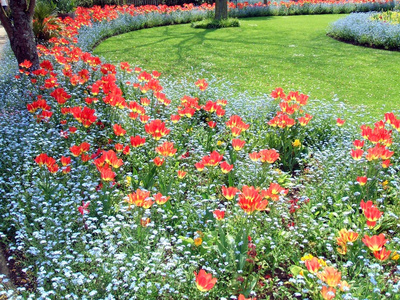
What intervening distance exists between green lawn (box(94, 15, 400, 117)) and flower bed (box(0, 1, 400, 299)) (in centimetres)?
257

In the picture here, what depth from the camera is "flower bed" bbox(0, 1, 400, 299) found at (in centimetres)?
267

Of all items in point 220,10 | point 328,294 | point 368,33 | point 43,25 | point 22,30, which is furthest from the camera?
point 220,10

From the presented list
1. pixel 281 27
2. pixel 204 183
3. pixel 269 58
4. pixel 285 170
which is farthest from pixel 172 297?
pixel 281 27

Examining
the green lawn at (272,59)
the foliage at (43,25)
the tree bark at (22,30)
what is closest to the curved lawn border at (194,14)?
the green lawn at (272,59)

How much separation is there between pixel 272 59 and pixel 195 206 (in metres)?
8.06

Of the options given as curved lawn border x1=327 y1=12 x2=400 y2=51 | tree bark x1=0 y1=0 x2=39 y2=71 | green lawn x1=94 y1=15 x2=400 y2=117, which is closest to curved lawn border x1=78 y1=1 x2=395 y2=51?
green lawn x1=94 y1=15 x2=400 y2=117

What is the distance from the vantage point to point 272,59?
35.6ft

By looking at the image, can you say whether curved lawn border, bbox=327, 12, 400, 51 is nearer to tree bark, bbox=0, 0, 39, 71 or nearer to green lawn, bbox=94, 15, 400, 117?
green lawn, bbox=94, 15, 400, 117

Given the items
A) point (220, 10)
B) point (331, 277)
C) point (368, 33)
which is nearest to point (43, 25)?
point (220, 10)

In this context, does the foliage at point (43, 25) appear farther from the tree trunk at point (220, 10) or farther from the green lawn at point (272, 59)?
the tree trunk at point (220, 10)

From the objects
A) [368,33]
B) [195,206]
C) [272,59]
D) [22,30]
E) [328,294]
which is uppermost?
[22,30]

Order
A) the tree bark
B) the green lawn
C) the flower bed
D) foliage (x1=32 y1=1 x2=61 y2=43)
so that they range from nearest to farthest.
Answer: the flower bed
the tree bark
the green lawn
foliage (x1=32 y1=1 x2=61 y2=43)

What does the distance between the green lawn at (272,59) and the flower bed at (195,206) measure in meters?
2.57

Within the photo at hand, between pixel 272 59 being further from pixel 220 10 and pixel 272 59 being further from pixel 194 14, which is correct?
pixel 194 14
